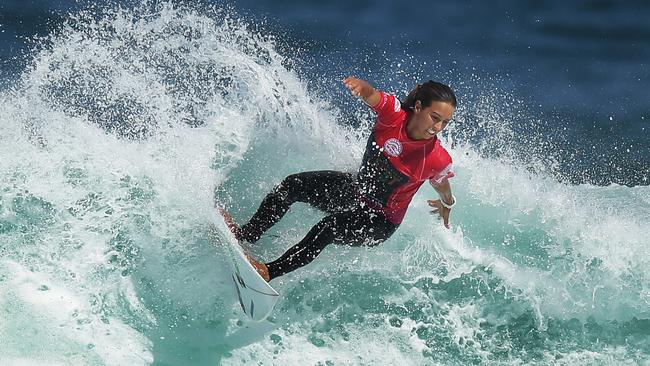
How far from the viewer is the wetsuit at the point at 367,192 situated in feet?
18.3

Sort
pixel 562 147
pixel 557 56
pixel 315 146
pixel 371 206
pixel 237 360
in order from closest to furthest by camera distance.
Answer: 1. pixel 237 360
2. pixel 371 206
3. pixel 315 146
4. pixel 562 147
5. pixel 557 56

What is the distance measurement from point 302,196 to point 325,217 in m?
0.26

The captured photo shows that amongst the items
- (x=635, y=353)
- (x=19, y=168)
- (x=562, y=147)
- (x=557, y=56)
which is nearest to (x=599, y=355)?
(x=635, y=353)

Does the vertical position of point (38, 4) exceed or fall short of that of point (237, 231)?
it exceeds it

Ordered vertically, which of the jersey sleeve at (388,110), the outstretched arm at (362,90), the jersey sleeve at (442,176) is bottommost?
the jersey sleeve at (442,176)

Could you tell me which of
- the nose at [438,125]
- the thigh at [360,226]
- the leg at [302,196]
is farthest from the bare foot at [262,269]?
the nose at [438,125]

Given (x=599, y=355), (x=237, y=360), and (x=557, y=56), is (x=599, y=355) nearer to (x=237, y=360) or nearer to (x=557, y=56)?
(x=237, y=360)

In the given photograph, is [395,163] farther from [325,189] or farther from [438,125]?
[325,189]

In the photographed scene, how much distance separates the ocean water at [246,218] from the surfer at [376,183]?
1.38 ft

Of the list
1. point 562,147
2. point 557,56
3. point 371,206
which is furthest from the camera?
point 557,56

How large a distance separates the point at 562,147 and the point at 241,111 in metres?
4.03

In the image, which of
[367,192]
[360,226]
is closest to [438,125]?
[367,192]

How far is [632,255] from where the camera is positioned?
663 cm

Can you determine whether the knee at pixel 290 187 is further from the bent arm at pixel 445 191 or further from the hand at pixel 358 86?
the bent arm at pixel 445 191
